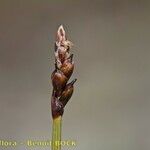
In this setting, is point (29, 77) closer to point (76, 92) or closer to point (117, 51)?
point (76, 92)

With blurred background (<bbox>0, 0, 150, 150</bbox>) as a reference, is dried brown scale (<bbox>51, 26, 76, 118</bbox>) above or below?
below

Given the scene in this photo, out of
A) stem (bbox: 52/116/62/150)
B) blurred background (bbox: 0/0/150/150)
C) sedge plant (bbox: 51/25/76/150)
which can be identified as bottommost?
stem (bbox: 52/116/62/150)

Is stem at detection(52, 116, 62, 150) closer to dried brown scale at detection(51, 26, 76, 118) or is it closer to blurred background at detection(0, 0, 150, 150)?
dried brown scale at detection(51, 26, 76, 118)

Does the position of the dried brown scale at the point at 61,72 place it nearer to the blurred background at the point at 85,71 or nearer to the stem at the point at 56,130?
the stem at the point at 56,130

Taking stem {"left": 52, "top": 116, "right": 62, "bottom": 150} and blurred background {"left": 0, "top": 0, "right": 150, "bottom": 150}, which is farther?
blurred background {"left": 0, "top": 0, "right": 150, "bottom": 150}

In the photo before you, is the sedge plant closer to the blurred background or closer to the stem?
the stem

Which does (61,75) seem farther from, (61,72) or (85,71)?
(85,71)

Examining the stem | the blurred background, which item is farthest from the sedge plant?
the blurred background

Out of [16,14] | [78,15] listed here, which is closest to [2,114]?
[16,14]
